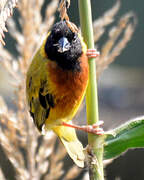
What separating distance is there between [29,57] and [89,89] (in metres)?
0.80

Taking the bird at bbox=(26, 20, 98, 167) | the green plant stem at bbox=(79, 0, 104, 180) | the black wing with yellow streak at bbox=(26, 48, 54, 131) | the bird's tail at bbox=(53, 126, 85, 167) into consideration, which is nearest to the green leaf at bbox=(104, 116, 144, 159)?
the green plant stem at bbox=(79, 0, 104, 180)

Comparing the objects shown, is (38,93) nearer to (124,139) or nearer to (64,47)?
(64,47)

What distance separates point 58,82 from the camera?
1768 mm

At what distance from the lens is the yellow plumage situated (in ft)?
5.60

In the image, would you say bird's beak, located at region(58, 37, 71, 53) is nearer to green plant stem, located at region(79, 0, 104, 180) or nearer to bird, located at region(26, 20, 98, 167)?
bird, located at region(26, 20, 98, 167)

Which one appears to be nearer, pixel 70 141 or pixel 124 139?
pixel 124 139

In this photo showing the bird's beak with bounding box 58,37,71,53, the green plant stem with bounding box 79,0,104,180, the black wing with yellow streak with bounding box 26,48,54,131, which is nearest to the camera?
the green plant stem with bounding box 79,0,104,180

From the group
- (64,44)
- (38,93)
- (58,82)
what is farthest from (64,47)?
(38,93)

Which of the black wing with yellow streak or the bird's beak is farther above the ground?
the bird's beak

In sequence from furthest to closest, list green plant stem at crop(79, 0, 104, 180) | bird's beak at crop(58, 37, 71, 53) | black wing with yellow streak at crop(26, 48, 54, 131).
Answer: black wing with yellow streak at crop(26, 48, 54, 131) → bird's beak at crop(58, 37, 71, 53) → green plant stem at crop(79, 0, 104, 180)

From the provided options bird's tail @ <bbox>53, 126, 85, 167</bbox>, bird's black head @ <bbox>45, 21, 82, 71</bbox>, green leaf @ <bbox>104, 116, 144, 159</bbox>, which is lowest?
bird's tail @ <bbox>53, 126, 85, 167</bbox>

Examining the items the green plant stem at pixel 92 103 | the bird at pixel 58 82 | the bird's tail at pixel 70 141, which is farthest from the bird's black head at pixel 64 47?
the green plant stem at pixel 92 103

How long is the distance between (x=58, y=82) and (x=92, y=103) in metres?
0.66

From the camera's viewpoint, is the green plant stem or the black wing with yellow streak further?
the black wing with yellow streak
